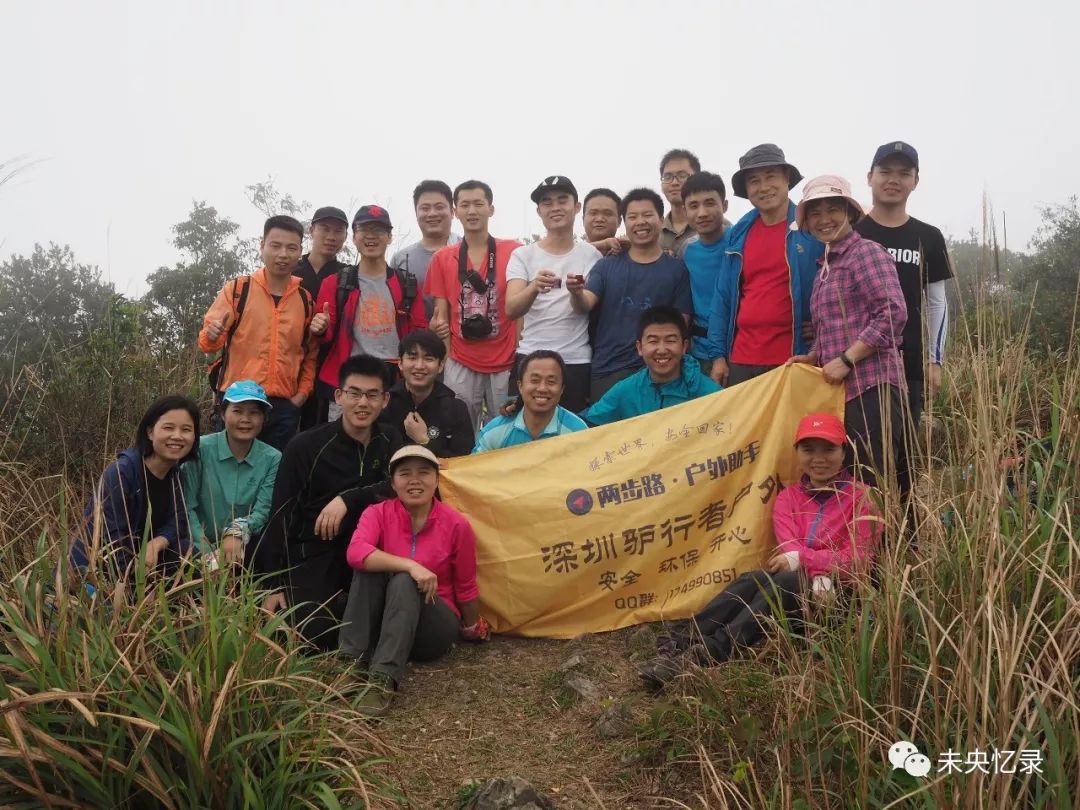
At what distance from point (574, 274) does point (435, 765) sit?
3.48 metres

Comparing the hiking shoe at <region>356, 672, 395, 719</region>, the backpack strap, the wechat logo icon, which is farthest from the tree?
the wechat logo icon

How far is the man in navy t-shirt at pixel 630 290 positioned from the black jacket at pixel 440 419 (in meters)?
1.02

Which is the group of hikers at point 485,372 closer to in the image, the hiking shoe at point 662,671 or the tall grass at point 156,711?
the hiking shoe at point 662,671

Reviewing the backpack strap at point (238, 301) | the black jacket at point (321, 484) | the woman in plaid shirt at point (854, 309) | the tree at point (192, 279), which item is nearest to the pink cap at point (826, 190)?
the woman in plaid shirt at point (854, 309)

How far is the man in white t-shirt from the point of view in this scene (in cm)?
609

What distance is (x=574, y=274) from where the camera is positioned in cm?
599

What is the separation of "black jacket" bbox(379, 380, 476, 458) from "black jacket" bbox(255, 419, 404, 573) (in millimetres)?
418

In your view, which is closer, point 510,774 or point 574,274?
point 510,774

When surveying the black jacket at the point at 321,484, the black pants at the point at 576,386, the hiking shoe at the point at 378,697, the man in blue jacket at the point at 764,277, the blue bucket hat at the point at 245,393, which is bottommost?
the hiking shoe at the point at 378,697

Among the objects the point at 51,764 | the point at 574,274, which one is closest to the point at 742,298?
the point at 574,274

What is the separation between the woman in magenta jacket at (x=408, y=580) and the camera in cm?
432

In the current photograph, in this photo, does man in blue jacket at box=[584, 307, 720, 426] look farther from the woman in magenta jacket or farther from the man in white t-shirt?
the woman in magenta jacket

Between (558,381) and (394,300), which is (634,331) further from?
(394,300)

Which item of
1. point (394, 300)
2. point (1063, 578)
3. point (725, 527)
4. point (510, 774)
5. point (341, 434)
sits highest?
point (394, 300)
